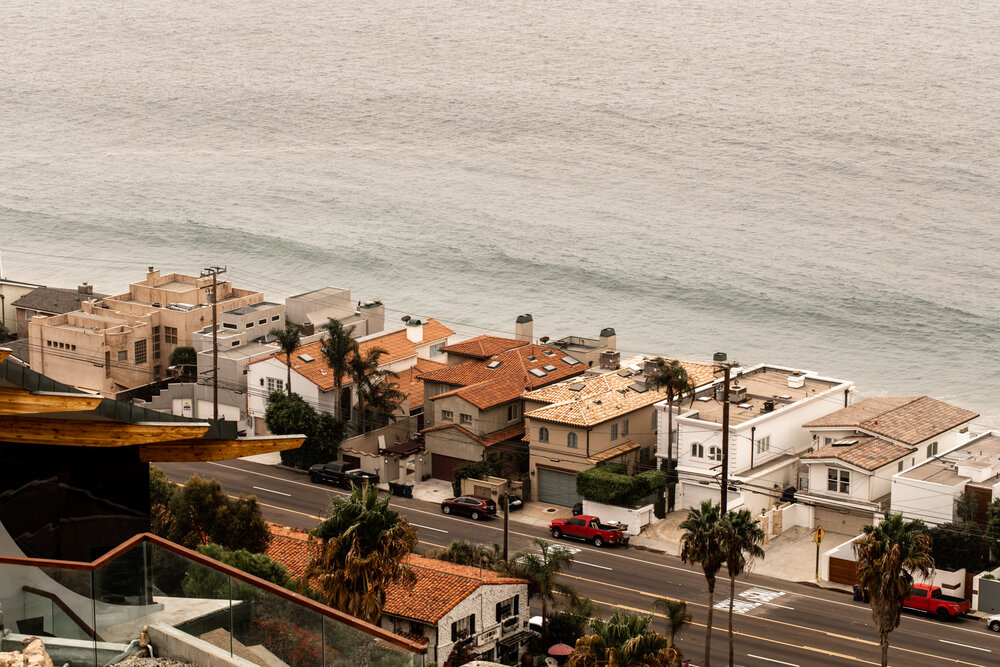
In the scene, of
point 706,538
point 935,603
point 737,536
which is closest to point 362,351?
point 935,603

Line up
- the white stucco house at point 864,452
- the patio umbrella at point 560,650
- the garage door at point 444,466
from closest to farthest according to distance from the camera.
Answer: the patio umbrella at point 560,650, the white stucco house at point 864,452, the garage door at point 444,466

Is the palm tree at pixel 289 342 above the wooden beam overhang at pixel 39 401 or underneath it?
underneath

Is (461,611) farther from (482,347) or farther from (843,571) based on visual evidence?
(482,347)

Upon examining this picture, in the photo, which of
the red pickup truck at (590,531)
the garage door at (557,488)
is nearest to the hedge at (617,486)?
the red pickup truck at (590,531)

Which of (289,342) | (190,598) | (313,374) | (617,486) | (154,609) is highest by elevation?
(289,342)

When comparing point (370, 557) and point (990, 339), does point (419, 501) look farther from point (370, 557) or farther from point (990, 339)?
point (990, 339)

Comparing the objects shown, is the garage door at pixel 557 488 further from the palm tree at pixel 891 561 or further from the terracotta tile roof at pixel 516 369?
the palm tree at pixel 891 561
